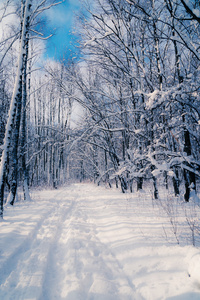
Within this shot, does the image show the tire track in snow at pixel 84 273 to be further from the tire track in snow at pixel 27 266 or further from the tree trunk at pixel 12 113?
the tree trunk at pixel 12 113

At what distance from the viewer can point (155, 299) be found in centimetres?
164

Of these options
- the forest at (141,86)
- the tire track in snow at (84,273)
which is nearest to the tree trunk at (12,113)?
the forest at (141,86)

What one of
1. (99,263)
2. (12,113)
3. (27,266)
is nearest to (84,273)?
(99,263)

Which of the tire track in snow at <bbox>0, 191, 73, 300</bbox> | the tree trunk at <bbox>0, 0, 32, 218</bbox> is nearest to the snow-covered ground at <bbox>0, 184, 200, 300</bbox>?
the tire track in snow at <bbox>0, 191, 73, 300</bbox>

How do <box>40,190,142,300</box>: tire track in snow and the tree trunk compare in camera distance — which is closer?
<box>40,190,142,300</box>: tire track in snow

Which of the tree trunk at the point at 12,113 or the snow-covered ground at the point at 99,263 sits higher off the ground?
the tree trunk at the point at 12,113

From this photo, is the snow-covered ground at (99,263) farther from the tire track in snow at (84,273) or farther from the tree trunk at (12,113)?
the tree trunk at (12,113)

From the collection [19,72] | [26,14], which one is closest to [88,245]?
[19,72]

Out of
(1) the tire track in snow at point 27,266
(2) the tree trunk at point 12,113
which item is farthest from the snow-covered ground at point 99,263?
(2) the tree trunk at point 12,113

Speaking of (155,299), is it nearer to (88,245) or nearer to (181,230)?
(88,245)

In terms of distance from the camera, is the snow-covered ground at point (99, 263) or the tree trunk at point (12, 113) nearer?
the snow-covered ground at point (99, 263)

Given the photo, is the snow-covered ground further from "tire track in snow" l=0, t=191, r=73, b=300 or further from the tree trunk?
the tree trunk

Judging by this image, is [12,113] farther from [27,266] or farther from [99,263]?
[99,263]

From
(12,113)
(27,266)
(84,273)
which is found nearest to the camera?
(84,273)
